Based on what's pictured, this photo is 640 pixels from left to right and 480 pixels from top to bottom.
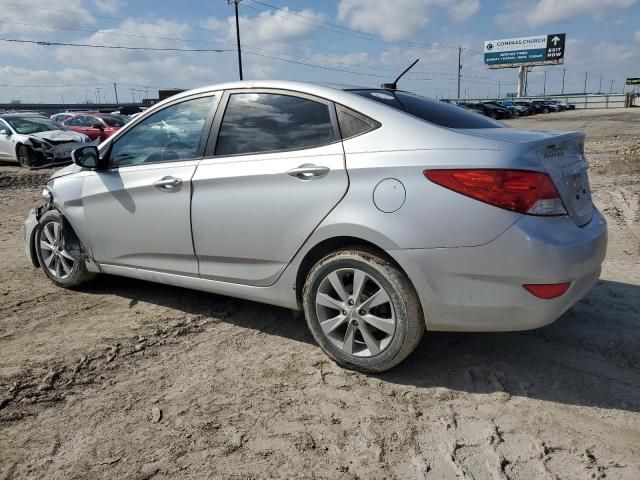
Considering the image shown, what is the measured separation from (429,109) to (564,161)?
33.7 inches

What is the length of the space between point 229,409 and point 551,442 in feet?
5.13

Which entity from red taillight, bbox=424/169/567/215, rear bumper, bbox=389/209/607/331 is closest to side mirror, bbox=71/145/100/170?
rear bumper, bbox=389/209/607/331

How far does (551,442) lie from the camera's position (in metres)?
2.36

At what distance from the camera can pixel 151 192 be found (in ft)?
11.8

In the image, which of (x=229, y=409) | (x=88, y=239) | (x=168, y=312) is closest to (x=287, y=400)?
(x=229, y=409)

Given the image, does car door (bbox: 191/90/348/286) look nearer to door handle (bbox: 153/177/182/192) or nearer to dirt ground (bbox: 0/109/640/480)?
door handle (bbox: 153/177/182/192)

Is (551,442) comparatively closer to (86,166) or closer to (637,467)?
(637,467)

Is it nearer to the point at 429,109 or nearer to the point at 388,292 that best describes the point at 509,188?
the point at 388,292

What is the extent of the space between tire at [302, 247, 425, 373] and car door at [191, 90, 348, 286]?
0.27 m

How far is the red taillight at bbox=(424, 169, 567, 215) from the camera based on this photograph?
2.45 metres

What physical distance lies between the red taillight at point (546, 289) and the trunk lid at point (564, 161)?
1.25 feet

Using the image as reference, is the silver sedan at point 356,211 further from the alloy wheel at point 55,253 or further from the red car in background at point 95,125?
the red car in background at point 95,125

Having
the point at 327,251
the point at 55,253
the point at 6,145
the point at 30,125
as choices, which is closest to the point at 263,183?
the point at 327,251

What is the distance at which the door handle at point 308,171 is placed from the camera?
9.41 ft
